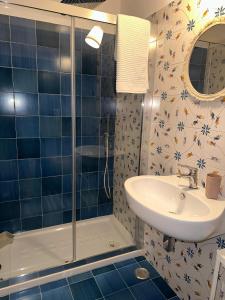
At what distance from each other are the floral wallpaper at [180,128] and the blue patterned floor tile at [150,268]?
0.15ft

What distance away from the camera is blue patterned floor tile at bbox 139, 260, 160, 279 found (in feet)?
5.63

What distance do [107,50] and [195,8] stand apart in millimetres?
862

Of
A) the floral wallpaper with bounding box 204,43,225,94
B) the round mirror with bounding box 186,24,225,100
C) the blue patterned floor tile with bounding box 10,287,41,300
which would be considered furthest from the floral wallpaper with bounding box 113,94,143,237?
the blue patterned floor tile with bounding box 10,287,41,300

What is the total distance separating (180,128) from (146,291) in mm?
1213

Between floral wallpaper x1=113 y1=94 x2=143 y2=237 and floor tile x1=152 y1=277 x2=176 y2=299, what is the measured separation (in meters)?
0.46

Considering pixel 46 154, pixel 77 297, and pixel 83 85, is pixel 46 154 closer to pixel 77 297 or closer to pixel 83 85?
pixel 83 85

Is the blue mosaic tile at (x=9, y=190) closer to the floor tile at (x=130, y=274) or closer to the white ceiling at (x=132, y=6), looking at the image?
the floor tile at (x=130, y=274)

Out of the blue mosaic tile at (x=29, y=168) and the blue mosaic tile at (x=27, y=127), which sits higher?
the blue mosaic tile at (x=27, y=127)

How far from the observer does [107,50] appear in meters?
1.92

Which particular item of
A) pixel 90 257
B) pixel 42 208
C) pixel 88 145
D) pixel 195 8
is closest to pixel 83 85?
pixel 88 145

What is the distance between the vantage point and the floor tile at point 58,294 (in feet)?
4.90

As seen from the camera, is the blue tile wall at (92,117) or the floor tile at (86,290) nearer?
the floor tile at (86,290)

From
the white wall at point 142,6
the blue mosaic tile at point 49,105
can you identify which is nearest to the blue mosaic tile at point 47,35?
the blue mosaic tile at point 49,105

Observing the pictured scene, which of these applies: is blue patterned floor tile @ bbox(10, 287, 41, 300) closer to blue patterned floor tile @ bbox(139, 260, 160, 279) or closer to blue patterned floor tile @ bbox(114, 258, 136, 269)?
blue patterned floor tile @ bbox(114, 258, 136, 269)
